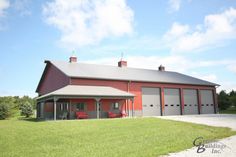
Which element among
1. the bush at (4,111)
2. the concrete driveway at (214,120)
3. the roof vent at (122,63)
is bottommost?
the concrete driveway at (214,120)

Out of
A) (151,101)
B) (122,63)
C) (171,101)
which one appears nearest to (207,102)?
(171,101)

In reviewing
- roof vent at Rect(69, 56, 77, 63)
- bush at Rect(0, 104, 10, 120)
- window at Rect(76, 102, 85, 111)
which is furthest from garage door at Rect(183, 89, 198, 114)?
bush at Rect(0, 104, 10, 120)

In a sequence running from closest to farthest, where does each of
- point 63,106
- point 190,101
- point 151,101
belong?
point 63,106, point 151,101, point 190,101

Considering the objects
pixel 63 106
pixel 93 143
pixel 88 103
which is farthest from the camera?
pixel 63 106

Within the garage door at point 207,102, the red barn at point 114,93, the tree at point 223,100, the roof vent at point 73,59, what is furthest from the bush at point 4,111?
the tree at point 223,100

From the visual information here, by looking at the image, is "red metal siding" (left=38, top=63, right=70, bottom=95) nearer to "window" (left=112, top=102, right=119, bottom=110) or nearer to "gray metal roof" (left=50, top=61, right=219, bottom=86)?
"gray metal roof" (left=50, top=61, right=219, bottom=86)

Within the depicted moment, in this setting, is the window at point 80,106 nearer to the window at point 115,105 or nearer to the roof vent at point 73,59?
the window at point 115,105

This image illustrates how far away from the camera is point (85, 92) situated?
2288 centimetres

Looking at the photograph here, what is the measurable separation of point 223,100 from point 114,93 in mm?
30676

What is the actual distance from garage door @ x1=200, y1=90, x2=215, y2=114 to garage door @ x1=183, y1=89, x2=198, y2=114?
1.31 metres

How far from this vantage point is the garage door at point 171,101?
31156 millimetres

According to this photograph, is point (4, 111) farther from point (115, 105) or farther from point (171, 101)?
point (171, 101)

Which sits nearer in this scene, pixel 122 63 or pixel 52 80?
pixel 52 80

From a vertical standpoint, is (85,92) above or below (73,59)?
below
